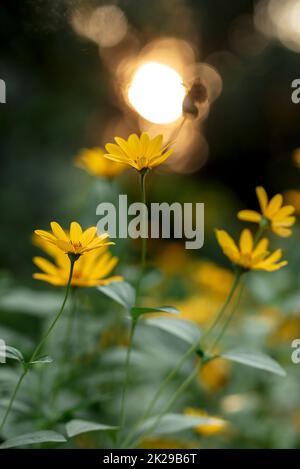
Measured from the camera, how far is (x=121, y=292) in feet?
1.79

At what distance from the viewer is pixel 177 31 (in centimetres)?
206

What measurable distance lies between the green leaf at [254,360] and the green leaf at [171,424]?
0.07m

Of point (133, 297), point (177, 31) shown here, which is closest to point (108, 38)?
point (177, 31)

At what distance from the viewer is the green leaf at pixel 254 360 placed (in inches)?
20.8

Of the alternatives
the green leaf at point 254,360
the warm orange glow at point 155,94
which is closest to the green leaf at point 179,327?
the green leaf at point 254,360

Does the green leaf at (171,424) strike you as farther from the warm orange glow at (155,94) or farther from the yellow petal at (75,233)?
the warm orange glow at (155,94)

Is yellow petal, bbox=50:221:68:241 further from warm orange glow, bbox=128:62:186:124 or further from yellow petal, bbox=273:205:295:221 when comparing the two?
warm orange glow, bbox=128:62:186:124

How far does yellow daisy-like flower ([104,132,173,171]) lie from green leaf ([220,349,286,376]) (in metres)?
0.18

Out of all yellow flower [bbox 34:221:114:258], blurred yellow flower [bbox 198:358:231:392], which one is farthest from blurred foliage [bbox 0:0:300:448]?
yellow flower [bbox 34:221:114:258]

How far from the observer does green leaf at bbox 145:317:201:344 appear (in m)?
0.57

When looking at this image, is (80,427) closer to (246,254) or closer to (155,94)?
(246,254)

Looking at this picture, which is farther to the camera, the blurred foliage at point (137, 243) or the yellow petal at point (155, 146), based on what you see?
the blurred foliage at point (137, 243)

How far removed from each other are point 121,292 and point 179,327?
7 centimetres
